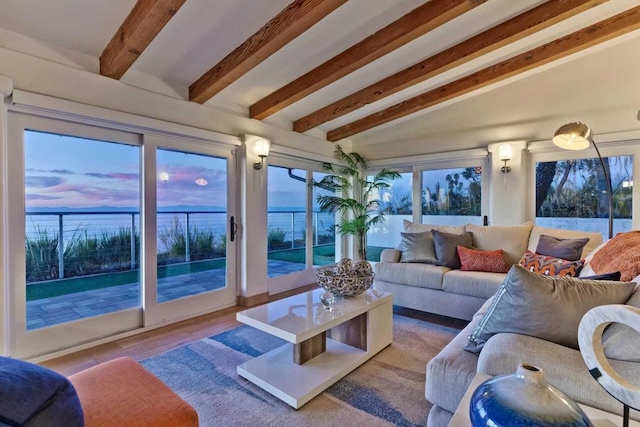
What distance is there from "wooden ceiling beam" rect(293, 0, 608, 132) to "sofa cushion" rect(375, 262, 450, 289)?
79.4 inches

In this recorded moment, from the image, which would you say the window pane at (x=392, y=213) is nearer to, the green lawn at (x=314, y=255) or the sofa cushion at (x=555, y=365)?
the green lawn at (x=314, y=255)

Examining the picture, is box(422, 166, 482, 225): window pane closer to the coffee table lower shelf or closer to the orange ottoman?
the coffee table lower shelf

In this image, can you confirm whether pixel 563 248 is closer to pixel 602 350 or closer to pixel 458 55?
pixel 458 55

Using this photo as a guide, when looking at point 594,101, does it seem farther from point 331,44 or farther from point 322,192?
point 322,192

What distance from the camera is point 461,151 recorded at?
4566mm

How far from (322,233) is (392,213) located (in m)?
1.28

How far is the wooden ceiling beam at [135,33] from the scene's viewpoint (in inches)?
79.0

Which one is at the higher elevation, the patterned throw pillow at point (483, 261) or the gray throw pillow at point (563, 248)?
the gray throw pillow at point (563, 248)

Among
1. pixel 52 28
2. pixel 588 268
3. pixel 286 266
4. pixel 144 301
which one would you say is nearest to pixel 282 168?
pixel 286 266

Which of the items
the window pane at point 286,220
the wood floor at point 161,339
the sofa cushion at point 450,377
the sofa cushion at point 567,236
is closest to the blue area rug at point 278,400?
the wood floor at point 161,339

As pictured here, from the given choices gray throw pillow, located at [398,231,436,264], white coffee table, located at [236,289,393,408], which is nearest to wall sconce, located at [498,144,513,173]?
gray throw pillow, located at [398,231,436,264]

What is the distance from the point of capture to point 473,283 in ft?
9.80

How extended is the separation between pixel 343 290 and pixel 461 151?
10.5ft

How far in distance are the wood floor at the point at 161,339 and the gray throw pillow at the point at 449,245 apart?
58 centimetres
